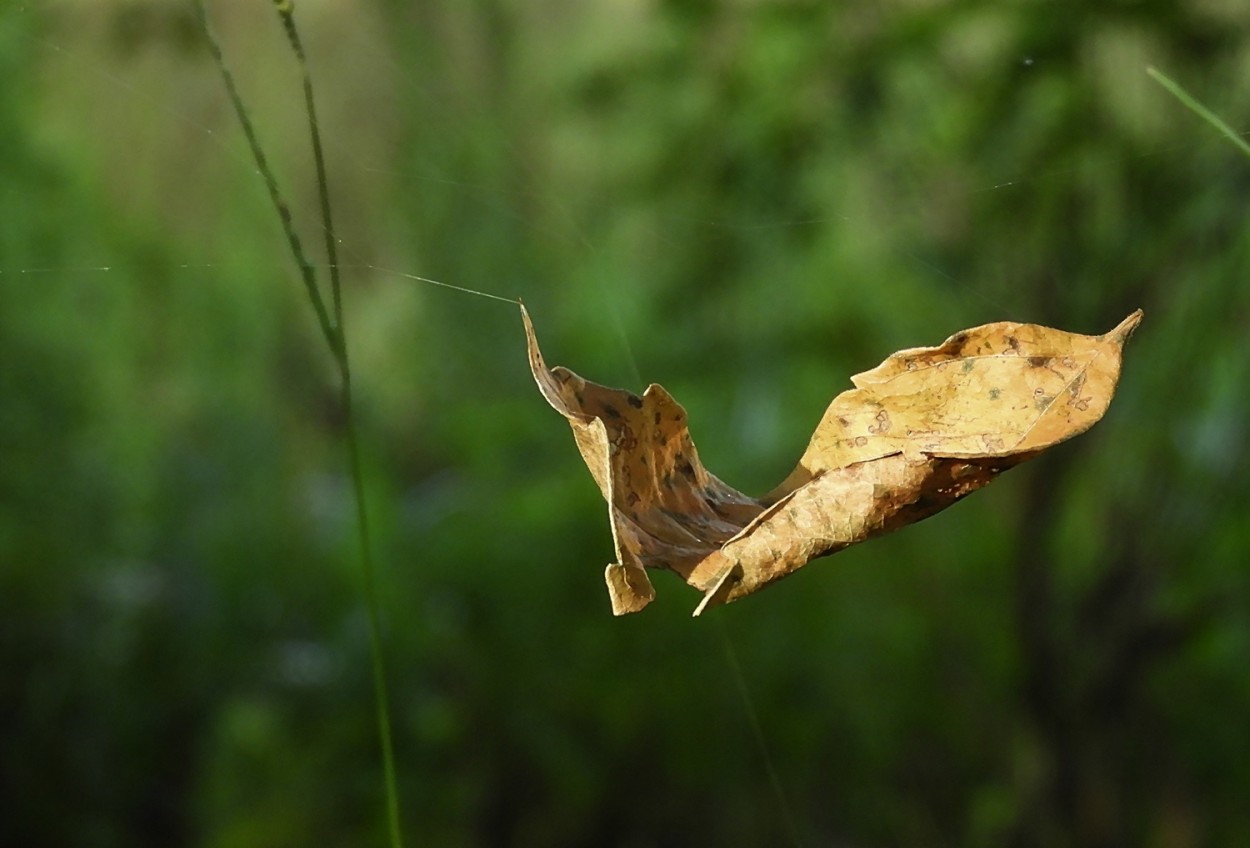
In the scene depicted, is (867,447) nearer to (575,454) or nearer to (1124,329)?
(1124,329)

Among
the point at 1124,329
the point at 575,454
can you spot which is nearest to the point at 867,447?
the point at 1124,329

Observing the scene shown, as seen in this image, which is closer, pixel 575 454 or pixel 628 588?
pixel 628 588

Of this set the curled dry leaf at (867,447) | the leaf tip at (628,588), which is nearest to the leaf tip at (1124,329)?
the curled dry leaf at (867,447)

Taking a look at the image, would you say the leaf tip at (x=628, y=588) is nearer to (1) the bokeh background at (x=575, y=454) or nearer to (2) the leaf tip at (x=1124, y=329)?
(2) the leaf tip at (x=1124, y=329)

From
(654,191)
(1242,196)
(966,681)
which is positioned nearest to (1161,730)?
(966,681)

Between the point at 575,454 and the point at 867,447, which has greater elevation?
the point at 575,454

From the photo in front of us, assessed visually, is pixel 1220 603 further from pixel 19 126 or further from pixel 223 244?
pixel 19 126
